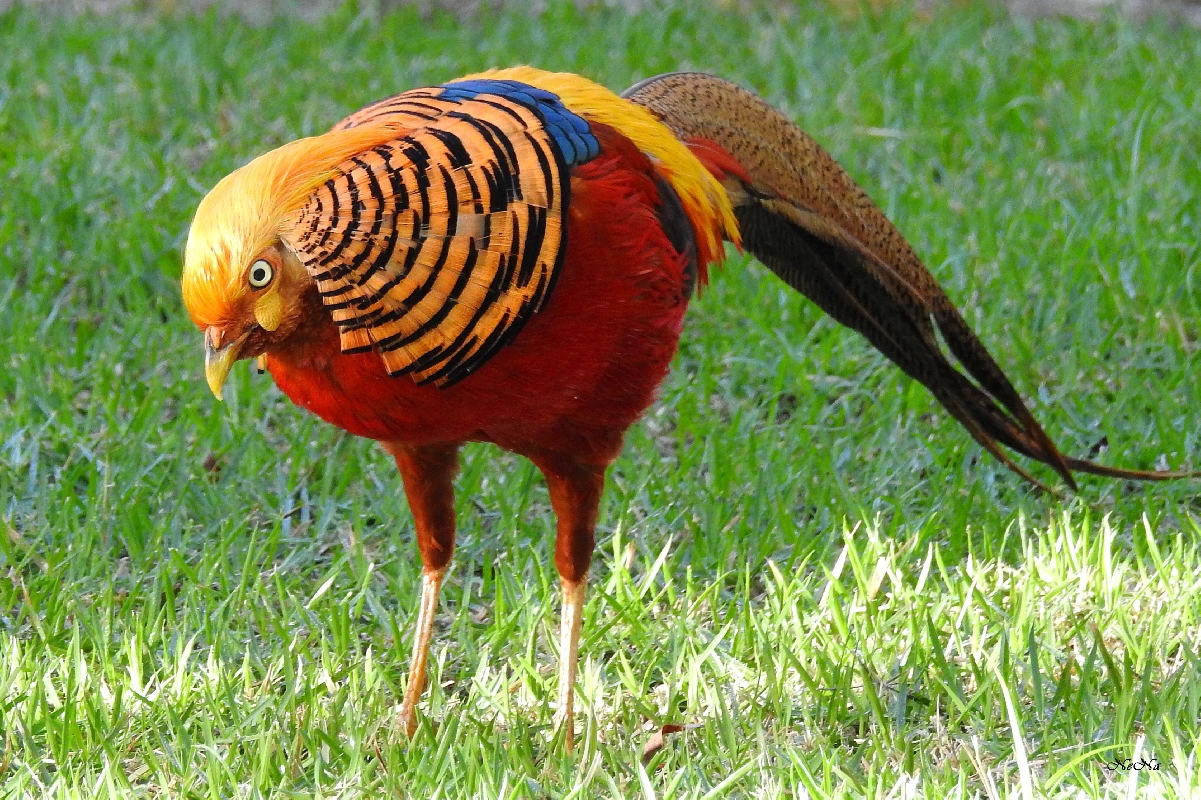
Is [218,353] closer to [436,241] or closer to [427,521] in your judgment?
[436,241]

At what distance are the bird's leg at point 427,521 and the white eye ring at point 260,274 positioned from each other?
0.53m

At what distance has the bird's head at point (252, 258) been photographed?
6.59 ft

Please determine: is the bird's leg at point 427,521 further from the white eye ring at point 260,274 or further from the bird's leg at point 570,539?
the white eye ring at point 260,274

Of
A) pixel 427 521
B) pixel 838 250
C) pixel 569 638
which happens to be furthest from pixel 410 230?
pixel 838 250

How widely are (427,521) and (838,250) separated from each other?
986mm

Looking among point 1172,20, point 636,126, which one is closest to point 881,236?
point 636,126

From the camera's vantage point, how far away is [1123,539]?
3346mm

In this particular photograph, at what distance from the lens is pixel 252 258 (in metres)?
2.01

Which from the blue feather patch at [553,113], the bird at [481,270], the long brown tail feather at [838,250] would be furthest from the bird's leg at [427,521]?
the long brown tail feather at [838,250]

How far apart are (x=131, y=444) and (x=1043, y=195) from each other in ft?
9.91

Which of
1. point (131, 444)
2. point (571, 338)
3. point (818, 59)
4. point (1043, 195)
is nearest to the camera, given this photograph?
point (571, 338)

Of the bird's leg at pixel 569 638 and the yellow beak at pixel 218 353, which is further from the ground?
the yellow beak at pixel 218 353

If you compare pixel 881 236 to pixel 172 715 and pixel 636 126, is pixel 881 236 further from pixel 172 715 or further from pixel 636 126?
pixel 172 715

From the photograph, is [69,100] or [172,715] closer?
[172,715]
